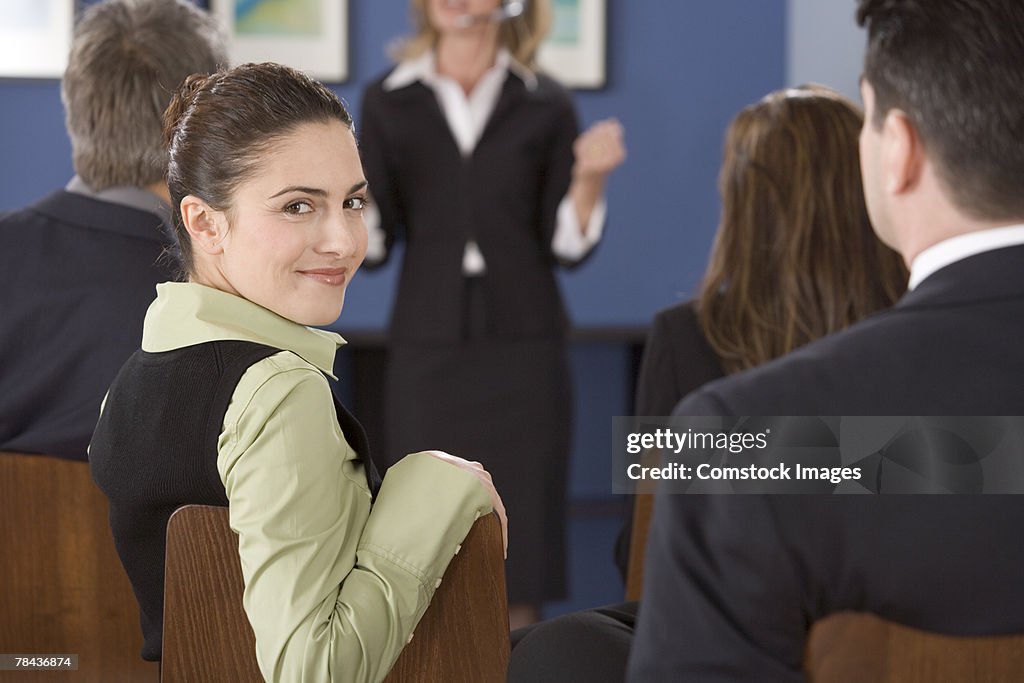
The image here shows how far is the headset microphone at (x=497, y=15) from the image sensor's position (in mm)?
3276

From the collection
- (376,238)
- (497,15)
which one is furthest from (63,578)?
(497,15)

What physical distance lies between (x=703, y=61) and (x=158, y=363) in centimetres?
349

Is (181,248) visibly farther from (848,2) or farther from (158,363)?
(848,2)

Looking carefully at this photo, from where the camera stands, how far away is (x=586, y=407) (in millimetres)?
4180

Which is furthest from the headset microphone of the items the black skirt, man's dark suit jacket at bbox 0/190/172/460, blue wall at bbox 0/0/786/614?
man's dark suit jacket at bbox 0/190/172/460

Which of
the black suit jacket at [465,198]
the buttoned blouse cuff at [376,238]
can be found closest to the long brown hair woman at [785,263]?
the black suit jacket at [465,198]

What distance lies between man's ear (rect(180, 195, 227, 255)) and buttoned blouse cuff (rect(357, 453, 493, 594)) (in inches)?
12.2

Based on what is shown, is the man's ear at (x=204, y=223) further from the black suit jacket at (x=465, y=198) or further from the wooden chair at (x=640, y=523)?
the black suit jacket at (x=465, y=198)

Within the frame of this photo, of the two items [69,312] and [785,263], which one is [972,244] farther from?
[69,312]

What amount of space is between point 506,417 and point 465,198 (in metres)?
0.59

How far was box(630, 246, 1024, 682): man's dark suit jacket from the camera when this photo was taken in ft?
2.82

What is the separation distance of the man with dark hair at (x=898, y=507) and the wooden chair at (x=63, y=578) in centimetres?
78

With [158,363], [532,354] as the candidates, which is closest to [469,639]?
[158,363]

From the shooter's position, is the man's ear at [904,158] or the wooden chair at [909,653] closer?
the wooden chair at [909,653]
